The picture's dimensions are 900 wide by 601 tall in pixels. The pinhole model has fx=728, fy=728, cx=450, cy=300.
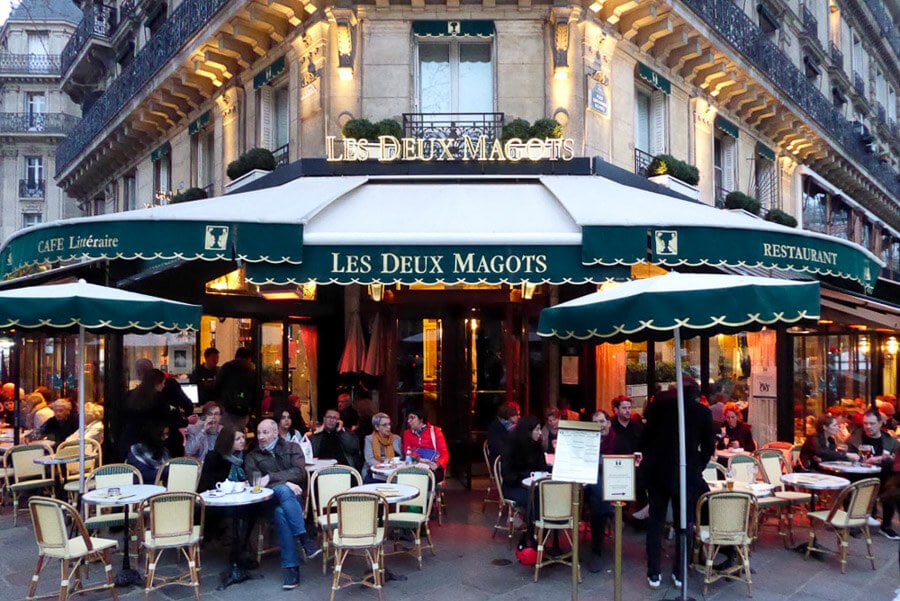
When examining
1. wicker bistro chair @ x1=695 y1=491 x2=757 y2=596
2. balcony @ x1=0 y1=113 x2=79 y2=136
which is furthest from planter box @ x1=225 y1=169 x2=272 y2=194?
balcony @ x1=0 y1=113 x2=79 y2=136

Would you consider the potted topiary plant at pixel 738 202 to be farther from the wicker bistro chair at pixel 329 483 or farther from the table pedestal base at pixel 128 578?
the table pedestal base at pixel 128 578

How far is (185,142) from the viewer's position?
14680mm

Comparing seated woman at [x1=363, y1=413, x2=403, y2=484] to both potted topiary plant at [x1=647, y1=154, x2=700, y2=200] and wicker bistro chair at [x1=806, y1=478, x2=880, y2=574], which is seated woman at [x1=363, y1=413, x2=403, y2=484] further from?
potted topiary plant at [x1=647, y1=154, x2=700, y2=200]

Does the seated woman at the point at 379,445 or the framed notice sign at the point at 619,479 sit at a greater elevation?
the framed notice sign at the point at 619,479

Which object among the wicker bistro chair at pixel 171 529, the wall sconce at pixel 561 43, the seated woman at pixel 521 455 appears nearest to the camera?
the wicker bistro chair at pixel 171 529

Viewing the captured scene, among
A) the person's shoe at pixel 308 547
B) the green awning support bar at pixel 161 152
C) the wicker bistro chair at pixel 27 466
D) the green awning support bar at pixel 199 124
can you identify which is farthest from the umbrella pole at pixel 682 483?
the green awning support bar at pixel 161 152

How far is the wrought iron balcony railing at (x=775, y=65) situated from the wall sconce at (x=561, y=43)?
7.73 ft

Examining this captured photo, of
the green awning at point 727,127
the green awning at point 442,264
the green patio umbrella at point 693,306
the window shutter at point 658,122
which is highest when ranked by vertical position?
the green awning at point 727,127

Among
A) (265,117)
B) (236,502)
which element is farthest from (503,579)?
(265,117)

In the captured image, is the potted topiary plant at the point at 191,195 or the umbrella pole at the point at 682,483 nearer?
the umbrella pole at the point at 682,483

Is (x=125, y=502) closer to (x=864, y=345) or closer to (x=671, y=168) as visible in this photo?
(x=671, y=168)

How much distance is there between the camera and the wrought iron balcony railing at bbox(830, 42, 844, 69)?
66.1 ft

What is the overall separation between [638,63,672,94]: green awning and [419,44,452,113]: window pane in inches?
127

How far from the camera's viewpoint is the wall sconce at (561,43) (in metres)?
10.1
